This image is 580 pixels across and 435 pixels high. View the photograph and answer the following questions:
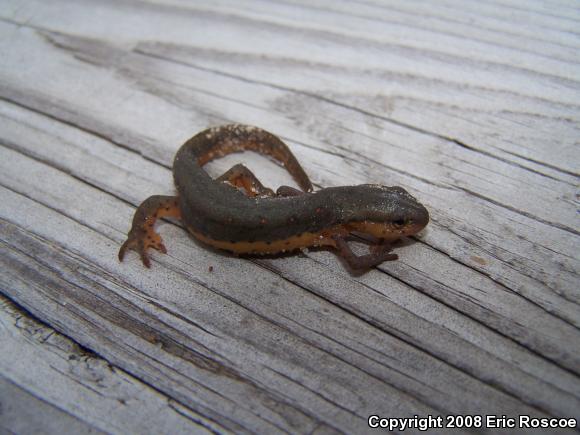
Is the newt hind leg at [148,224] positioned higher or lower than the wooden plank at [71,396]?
higher

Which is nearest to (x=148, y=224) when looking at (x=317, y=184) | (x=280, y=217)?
(x=280, y=217)

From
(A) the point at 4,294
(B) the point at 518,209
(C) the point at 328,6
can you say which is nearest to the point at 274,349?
(A) the point at 4,294

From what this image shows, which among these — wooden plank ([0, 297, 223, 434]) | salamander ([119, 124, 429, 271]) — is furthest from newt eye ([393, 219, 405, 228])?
wooden plank ([0, 297, 223, 434])

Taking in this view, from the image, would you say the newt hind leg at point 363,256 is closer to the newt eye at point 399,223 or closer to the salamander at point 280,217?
the salamander at point 280,217

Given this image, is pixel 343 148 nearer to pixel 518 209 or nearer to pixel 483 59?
pixel 518 209
